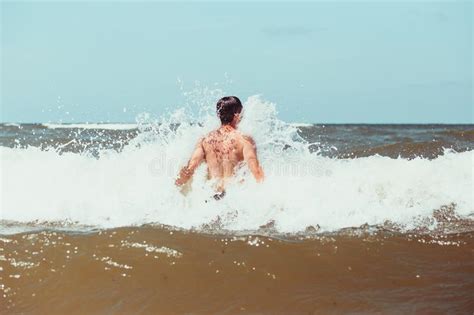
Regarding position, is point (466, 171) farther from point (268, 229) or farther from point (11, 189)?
point (11, 189)

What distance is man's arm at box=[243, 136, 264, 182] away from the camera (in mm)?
5840

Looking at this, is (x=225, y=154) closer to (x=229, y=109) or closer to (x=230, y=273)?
(x=229, y=109)

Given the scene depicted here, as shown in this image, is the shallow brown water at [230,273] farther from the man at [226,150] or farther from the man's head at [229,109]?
the man's head at [229,109]

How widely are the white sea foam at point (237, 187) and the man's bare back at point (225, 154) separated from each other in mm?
137

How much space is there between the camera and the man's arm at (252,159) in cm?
584

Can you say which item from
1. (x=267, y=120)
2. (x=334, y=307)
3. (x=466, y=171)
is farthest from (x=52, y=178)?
(x=466, y=171)

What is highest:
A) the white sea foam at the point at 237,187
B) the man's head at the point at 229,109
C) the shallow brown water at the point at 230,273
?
the man's head at the point at 229,109

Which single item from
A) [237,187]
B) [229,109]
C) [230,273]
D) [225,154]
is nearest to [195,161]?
[225,154]

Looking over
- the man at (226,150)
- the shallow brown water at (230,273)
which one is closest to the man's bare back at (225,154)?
the man at (226,150)

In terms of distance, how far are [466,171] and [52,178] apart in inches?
246

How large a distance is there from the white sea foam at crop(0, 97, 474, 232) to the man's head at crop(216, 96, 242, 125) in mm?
620

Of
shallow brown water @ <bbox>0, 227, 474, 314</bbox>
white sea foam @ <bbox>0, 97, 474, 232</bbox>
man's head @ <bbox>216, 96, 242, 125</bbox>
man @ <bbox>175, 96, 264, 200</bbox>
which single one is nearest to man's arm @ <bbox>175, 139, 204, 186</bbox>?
man @ <bbox>175, 96, 264, 200</bbox>

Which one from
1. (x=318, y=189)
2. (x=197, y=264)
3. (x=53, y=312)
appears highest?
(x=318, y=189)

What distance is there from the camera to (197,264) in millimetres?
4129
